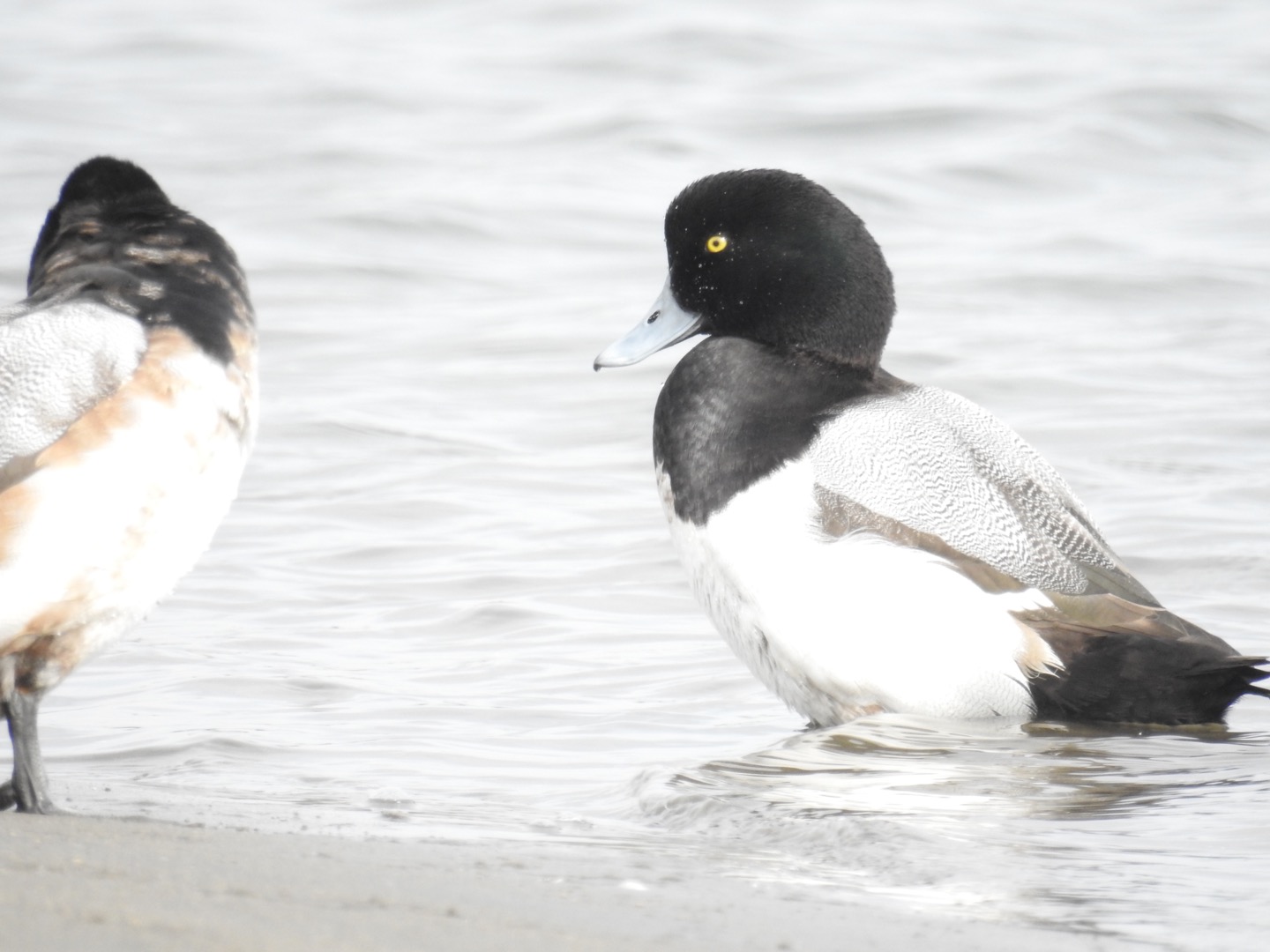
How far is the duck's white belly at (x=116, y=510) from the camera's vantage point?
162 inches

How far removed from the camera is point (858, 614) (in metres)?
5.05

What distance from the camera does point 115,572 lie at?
4219 millimetres

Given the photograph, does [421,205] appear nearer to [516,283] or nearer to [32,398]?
[516,283]

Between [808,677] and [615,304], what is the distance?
254 inches

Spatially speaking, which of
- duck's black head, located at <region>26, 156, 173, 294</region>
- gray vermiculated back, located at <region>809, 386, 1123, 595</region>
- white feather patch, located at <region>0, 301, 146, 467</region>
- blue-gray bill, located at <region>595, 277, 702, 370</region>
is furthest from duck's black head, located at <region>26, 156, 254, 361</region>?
gray vermiculated back, located at <region>809, 386, 1123, 595</region>

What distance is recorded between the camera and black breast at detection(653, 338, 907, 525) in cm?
522

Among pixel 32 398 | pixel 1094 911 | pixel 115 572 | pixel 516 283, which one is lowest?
pixel 516 283

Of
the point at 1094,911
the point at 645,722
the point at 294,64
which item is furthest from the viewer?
the point at 294,64

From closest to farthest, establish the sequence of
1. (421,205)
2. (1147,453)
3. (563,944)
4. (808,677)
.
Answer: (563,944) → (808,677) → (1147,453) → (421,205)

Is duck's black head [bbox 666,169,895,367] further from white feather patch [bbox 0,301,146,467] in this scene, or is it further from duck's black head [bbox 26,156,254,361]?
white feather patch [bbox 0,301,146,467]

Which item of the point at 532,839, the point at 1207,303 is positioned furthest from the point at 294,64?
the point at 532,839

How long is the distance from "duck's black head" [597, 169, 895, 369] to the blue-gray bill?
0.03 m

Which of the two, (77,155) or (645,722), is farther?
(77,155)

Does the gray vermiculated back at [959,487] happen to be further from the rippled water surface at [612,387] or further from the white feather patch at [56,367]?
the white feather patch at [56,367]
